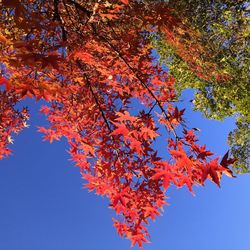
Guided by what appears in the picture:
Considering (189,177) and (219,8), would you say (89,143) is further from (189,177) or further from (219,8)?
(219,8)

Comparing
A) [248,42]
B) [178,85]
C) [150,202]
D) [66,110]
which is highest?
[178,85]

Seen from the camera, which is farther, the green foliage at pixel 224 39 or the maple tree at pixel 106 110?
the green foliage at pixel 224 39

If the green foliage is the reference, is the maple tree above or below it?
below

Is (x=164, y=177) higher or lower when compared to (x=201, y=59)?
lower

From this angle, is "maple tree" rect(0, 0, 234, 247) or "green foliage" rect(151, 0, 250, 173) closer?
"maple tree" rect(0, 0, 234, 247)

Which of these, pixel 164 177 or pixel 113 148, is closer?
pixel 164 177

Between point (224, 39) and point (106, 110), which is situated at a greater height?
point (224, 39)

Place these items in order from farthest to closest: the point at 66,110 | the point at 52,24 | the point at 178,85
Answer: the point at 178,85, the point at 66,110, the point at 52,24

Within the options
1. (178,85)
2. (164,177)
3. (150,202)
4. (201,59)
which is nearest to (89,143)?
(150,202)

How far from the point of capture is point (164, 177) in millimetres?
3748

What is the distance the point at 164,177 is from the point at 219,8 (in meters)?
9.26

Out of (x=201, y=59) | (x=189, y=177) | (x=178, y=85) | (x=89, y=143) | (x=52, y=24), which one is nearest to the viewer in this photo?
(x=52, y=24)

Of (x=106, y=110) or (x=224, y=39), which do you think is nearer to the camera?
(x=106, y=110)

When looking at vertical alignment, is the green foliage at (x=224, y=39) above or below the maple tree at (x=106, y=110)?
above
